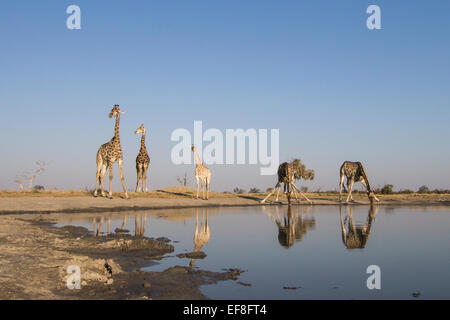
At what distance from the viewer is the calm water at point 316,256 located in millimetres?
7113

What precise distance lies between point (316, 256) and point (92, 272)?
5923 mm

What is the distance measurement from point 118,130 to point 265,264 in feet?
74.4

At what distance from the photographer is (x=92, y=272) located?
291 inches

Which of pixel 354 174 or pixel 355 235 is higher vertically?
A: pixel 354 174

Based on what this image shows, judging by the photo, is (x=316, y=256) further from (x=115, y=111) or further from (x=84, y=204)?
(x=115, y=111)

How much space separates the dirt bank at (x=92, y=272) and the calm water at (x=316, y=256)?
547 mm

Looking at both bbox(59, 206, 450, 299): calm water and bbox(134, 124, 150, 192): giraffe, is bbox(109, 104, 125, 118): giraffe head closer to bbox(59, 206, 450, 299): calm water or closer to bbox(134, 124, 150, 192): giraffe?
bbox(134, 124, 150, 192): giraffe

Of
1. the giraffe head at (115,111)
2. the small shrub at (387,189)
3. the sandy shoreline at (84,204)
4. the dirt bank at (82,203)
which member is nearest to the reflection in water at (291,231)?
the sandy shoreline at (84,204)

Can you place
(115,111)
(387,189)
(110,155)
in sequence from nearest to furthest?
(110,155) < (115,111) < (387,189)

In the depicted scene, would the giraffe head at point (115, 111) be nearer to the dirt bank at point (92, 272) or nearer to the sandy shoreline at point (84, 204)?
the sandy shoreline at point (84, 204)

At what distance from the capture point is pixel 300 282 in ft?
25.2

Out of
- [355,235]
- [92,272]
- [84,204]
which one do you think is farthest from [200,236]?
[84,204]

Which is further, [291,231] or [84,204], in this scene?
[84,204]
